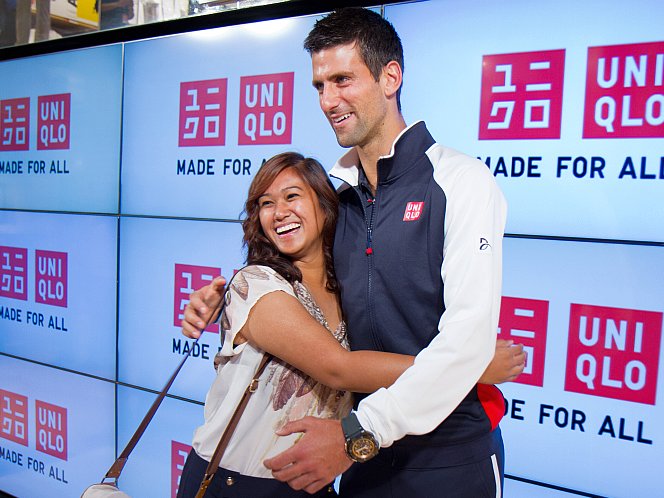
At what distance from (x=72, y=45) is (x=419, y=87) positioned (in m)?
1.98

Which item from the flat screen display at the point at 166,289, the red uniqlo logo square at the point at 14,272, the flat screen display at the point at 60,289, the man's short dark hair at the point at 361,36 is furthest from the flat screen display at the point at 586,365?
the red uniqlo logo square at the point at 14,272

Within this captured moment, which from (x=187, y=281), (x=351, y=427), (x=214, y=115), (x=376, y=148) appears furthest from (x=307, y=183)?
(x=187, y=281)

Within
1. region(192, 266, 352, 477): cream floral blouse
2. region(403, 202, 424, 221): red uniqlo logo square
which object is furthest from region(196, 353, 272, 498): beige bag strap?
region(403, 202, 424, 221): red uniqlo logo square

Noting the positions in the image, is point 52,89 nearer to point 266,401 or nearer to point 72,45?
point 72,45

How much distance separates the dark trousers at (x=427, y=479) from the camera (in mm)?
1615

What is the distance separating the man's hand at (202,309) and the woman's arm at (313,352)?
181mm

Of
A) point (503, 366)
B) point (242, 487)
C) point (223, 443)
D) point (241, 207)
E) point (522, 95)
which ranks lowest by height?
point (242, 487)

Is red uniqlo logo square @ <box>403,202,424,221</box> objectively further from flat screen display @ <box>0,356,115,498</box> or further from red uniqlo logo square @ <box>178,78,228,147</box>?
flat screen display @ <box>0,356,115,498</box>

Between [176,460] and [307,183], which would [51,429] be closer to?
[176,460]

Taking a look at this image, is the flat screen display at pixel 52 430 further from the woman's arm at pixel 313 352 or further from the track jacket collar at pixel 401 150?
the track jacket collar at pixel 401 150

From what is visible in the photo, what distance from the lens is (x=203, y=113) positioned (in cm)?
291

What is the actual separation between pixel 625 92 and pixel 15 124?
3166mm

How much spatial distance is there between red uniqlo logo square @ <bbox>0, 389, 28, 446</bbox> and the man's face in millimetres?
2948

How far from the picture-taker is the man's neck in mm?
1721
